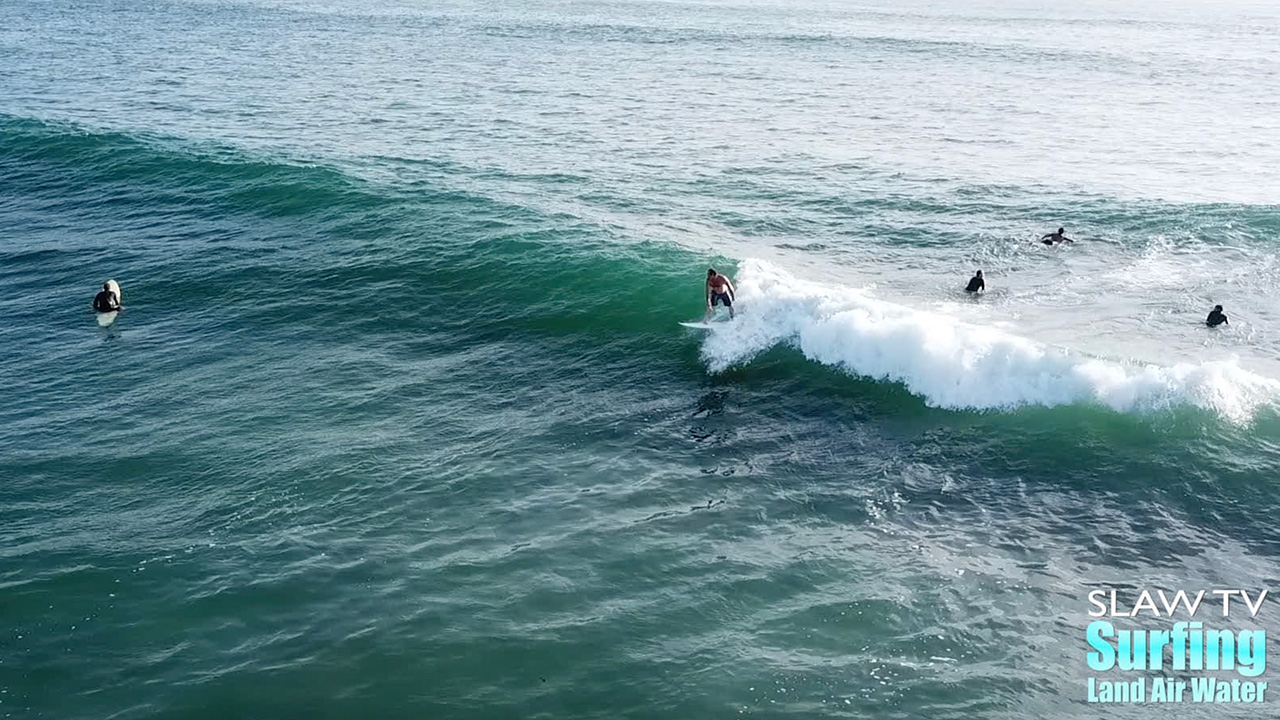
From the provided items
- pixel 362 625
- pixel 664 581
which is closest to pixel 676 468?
pixel 664 581

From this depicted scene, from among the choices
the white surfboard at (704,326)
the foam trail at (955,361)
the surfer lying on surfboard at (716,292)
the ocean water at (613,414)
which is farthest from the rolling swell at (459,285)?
the surfer lying on surfboard at (716,292)

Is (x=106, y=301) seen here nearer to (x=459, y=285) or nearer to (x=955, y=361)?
(x=459, y=285)

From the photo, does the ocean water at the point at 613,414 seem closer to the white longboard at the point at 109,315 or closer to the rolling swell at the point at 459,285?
the rolling swell at the point at 459,285

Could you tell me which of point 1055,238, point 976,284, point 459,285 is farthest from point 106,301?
point 1055,238

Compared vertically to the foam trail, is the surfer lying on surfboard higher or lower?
higher

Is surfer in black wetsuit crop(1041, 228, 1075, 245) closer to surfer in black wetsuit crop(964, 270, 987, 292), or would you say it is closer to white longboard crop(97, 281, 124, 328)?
surfer in black wetsuit crop(964, 270, 987, 292)

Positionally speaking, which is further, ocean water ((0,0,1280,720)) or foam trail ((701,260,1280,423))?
foam trail ((701,260,1280,423))

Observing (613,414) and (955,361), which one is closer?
(613,414)

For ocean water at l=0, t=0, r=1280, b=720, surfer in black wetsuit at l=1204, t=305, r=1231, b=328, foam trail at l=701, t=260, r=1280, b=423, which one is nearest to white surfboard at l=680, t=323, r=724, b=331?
foam trail at l=701, t=260, r=1280, b=423
